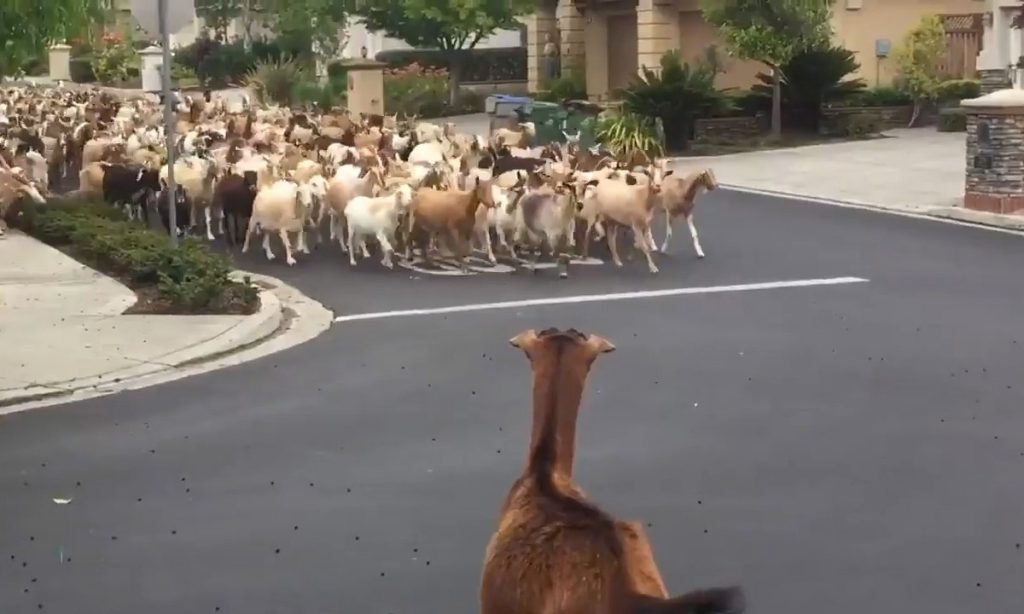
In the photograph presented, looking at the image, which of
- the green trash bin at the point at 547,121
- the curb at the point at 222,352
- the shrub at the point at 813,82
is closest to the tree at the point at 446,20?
the shrub at the point at 813,82

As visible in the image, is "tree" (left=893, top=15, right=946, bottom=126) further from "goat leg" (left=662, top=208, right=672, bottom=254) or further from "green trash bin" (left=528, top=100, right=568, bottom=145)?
"goat leg" (left=662, top=208, right=672, bottom=254)

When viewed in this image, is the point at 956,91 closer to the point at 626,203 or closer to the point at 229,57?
the point at 626,203

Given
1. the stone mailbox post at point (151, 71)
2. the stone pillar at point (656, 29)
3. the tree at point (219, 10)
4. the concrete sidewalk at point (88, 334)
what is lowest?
the concrete sidewalk at point (88, 334)

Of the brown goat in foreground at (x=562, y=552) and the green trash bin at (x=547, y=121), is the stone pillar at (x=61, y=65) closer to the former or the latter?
the green trash bin at (x=547, y=121)

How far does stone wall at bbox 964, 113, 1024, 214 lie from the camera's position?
2062cm

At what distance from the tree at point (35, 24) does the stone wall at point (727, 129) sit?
2214cm

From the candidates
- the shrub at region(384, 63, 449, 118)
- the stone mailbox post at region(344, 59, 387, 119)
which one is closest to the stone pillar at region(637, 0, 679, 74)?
the shrub at region(384, 63, 449, 118)

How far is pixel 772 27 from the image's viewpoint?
3238 centimetres

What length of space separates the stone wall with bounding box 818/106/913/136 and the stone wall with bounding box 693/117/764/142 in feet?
4.38

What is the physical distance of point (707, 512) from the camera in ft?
26.4

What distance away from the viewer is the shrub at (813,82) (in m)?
34.0

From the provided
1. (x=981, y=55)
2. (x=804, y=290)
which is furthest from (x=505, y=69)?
(x=804, y=290)

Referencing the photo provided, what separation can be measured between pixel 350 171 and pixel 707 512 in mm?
10855

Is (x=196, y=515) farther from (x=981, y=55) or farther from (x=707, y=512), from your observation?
(x=981, y=55)
